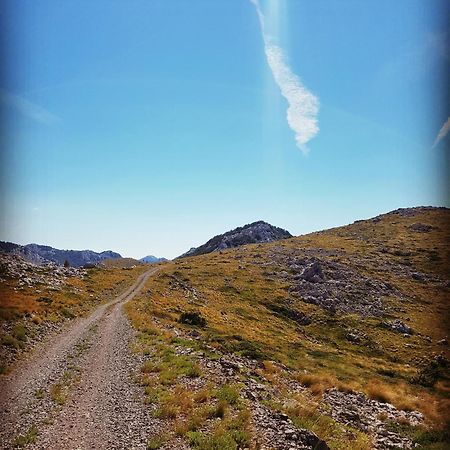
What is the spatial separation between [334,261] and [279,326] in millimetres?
70827

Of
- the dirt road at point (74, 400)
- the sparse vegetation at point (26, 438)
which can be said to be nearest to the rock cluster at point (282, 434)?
the dirt road at point (74, 400)

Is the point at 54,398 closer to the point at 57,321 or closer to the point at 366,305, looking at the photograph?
the point at 57,321

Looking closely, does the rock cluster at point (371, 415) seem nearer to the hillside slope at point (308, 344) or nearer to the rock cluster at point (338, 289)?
the hillside slope at point (308, 344)

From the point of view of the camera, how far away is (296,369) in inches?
1363

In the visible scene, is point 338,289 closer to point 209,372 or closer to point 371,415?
point 371,415

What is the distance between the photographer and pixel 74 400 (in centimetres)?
1814

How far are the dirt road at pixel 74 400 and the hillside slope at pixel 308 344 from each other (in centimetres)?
173

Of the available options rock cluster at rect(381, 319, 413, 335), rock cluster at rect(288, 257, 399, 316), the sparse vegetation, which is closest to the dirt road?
the sparse vegetation

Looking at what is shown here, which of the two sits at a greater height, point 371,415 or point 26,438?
point 26,438

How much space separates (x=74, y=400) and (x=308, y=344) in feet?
159

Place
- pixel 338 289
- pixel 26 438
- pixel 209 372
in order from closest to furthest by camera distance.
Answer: pixel 26 438 → pixel 209 372 → pixel 338 289

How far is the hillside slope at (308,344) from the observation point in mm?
17550

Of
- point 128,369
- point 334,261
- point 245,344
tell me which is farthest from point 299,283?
point 128,369

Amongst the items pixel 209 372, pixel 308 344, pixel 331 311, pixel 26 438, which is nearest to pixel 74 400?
pixel 26 438
